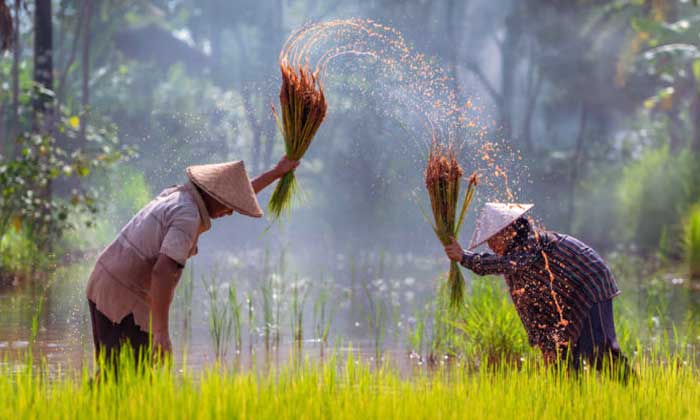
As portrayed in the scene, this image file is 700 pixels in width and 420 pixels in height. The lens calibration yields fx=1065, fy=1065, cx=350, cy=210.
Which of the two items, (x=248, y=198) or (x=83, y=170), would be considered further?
(x=83, y=170)

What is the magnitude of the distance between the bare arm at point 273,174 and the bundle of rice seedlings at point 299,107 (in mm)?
47

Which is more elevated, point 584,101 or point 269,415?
point 584,101

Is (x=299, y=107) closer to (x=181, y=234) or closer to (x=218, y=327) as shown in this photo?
(x=181, y=234)

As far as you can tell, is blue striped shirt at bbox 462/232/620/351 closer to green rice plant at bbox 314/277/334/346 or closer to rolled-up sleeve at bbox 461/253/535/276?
rolled-up sleeve at bbox 461/253/535/276

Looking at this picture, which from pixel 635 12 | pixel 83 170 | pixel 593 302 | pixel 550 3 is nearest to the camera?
pixel 593 302

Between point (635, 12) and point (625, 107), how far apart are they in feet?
16.9

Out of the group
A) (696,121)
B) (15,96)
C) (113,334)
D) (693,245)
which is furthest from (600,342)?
(696,121)

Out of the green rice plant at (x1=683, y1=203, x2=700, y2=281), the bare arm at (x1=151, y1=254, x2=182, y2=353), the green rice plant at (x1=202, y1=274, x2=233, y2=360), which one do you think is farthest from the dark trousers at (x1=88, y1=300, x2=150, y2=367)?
the green rice plant at (x1=683, y1=203, x2=700, y2=281)

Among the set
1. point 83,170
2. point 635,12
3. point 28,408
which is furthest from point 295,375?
point 635,12

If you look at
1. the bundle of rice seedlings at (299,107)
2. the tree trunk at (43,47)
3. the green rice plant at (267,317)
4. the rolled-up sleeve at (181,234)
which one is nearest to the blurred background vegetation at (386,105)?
the tree trunk at (43,47)

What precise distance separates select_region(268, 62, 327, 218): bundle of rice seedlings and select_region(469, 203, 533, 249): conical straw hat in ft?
3.54

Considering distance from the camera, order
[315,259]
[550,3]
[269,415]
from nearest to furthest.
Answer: [269,415]
[315,259]
[550,3]

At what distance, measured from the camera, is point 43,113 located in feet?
56.9

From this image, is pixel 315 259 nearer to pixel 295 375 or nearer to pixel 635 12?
pixel 635 12
